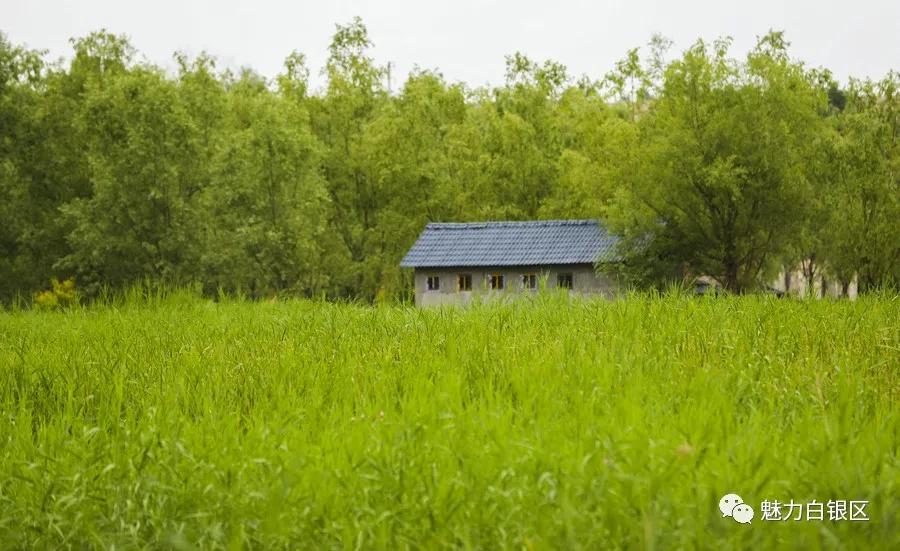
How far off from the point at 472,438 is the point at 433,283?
1740 inches

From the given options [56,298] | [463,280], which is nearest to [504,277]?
[463,280]

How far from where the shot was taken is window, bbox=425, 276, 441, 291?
160 ft

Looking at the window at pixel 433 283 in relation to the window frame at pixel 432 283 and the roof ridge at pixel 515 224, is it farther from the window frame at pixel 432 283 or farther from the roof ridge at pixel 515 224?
the roof ridge at pixel 515 224

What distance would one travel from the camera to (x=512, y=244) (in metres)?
47.6

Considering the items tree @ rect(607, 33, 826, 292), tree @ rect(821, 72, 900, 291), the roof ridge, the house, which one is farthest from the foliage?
tree @ rect(821, 72, 900, 291)

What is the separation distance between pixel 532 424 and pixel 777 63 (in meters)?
39.7

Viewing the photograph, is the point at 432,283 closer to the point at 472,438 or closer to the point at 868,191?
the point at 868,191

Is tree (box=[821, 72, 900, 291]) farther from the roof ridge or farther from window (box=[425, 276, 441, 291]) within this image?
window (box=[425, 276, 441, 291])

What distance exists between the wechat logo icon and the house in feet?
135

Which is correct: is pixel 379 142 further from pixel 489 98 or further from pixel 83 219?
pixel 83 219

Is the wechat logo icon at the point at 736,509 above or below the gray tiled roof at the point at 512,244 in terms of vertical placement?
below

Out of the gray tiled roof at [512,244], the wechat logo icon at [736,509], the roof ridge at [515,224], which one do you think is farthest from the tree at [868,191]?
the wechat logo icon at [736,509]

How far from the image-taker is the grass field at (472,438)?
3.89 m

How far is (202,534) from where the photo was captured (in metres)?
4.26
